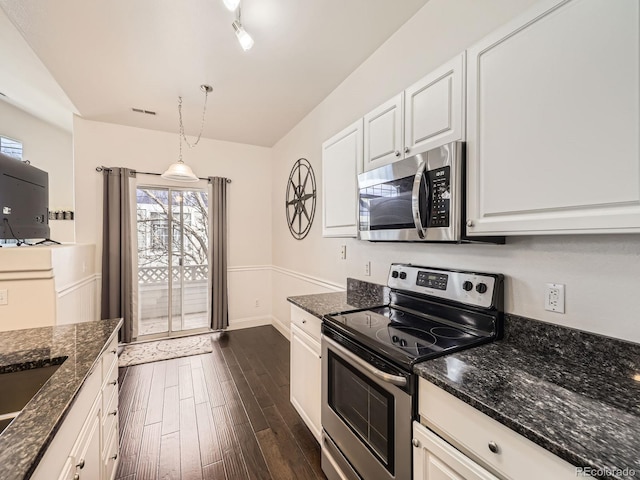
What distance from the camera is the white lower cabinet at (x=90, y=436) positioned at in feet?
2.62

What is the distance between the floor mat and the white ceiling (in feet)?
9.48

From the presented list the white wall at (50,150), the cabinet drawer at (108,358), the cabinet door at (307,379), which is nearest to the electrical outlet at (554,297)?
the cabinet door at (307,379)

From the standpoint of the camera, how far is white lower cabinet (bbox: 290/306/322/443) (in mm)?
1836

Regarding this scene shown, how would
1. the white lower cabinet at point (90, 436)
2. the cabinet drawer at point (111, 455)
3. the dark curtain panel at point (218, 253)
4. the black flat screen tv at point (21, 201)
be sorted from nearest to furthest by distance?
the white lower cabinet at point (90, 436), the cabinet drawer at point (111, 455), the black flat screen tv at point (21, 201), the dark curtain panel at point (218, 253)

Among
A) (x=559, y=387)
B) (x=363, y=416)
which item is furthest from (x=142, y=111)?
(x=559, y=387)

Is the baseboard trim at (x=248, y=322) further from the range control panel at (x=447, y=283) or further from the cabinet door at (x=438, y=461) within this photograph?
the cabinet door at (x=438, y=461)

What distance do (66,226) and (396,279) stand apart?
5.30 meters

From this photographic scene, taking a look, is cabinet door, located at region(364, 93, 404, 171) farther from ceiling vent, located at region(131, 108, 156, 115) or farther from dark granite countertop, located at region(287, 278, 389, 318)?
ceiling vent, located at region(131, 108, 156, 115)

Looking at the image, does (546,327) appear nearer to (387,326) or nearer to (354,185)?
(387,326)

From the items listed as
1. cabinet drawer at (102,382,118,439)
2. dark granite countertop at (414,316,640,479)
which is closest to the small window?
cabinet drawer at (102,382,118,439)

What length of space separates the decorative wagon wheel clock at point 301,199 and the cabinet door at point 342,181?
0.95 metres

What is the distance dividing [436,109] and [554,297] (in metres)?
1.00

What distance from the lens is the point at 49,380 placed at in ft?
3.20

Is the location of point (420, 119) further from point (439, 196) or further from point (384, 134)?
point (439, 196)
